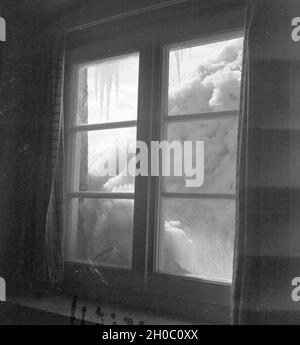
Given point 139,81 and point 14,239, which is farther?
point 14,239

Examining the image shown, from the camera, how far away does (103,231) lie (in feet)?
6.44

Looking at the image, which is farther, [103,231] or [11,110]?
[11,110]

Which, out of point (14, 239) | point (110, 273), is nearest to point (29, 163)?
point (14, 239)

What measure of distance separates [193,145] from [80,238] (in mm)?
761

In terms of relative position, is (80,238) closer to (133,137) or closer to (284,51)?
(133,137)

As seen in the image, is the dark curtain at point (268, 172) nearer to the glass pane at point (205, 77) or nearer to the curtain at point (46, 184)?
the glass pane at point (205, 77)

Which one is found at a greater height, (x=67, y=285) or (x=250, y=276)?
(x=250, y=276)

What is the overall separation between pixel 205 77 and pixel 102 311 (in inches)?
42.4

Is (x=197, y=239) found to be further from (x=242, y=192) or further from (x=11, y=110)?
(x=11, y=110)

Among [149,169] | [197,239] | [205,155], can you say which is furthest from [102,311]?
[205,155]

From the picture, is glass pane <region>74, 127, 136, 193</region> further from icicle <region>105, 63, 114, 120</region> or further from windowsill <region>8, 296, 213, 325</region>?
windowsill <region>8, 296, 213, 325</region>

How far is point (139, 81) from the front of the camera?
6.04 ft

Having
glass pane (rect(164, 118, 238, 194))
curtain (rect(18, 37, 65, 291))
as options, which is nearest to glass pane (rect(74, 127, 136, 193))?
curtain (rect(18, 37, 65, 291))

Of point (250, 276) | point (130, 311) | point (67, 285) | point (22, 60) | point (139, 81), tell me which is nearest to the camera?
point (250, 276)
